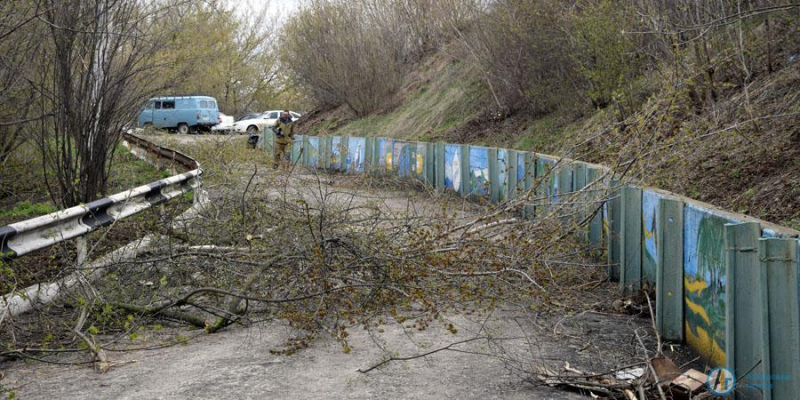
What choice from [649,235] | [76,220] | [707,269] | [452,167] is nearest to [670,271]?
[707,269]

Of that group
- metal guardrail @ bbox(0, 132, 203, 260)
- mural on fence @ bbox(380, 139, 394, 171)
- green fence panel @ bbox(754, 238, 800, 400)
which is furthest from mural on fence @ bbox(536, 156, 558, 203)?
mural on fence @ bbox(380, 139, 394, 171)

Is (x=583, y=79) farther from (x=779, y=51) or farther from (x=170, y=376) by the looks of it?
(x=170, y=376)

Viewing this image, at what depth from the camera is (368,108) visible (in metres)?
37.4

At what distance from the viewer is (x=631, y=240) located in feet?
26.8

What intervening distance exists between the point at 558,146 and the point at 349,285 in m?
14.1

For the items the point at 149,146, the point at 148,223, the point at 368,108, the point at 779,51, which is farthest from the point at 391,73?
the point at 148,223

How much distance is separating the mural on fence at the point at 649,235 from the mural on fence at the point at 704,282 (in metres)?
0.95

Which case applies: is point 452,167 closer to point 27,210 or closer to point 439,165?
point 439,165

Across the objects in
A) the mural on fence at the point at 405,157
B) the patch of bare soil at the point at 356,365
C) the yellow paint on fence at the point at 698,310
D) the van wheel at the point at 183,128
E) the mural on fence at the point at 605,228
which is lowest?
the patch of bare soil at the point at 356,365

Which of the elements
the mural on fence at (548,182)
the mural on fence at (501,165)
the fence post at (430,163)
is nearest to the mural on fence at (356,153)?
the fence post at (430,163)

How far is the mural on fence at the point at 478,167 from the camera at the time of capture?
17.1 m

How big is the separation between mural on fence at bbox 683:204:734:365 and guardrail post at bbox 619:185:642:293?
1.47 metres

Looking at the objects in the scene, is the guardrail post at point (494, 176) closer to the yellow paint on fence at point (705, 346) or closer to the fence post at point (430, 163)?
the fence post at point (430, 163)

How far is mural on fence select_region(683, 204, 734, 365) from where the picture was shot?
18.5 ft
